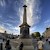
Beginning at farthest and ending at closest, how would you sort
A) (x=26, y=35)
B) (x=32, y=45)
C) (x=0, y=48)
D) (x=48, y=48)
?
(x=26, y=35)
(x=48, y=48)
(x=32, y=45)
(x=0, y=48)

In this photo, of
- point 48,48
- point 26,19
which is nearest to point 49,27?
point 26,19

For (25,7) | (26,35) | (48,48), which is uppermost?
(25,7)

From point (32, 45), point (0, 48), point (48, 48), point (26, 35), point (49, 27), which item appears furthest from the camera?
point (49, 27)

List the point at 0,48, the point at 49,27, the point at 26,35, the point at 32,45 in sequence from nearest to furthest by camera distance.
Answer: the point at 0,48, the point at 32,45, the point at 26,35, the point at 49,27

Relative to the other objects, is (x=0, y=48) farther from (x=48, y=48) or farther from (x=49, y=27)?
(x=49, y=27)

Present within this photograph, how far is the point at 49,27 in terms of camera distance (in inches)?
2884

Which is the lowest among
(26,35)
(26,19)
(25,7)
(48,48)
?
(48,48)

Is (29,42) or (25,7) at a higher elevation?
(25,7)

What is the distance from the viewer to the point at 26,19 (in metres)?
52.2

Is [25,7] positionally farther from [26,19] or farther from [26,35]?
[26,35]

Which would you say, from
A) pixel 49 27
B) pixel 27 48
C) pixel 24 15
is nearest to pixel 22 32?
pixel 24 15

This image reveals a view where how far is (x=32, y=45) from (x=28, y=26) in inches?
370

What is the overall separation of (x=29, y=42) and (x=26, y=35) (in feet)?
21.2

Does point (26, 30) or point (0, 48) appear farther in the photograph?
point (26, 30)
